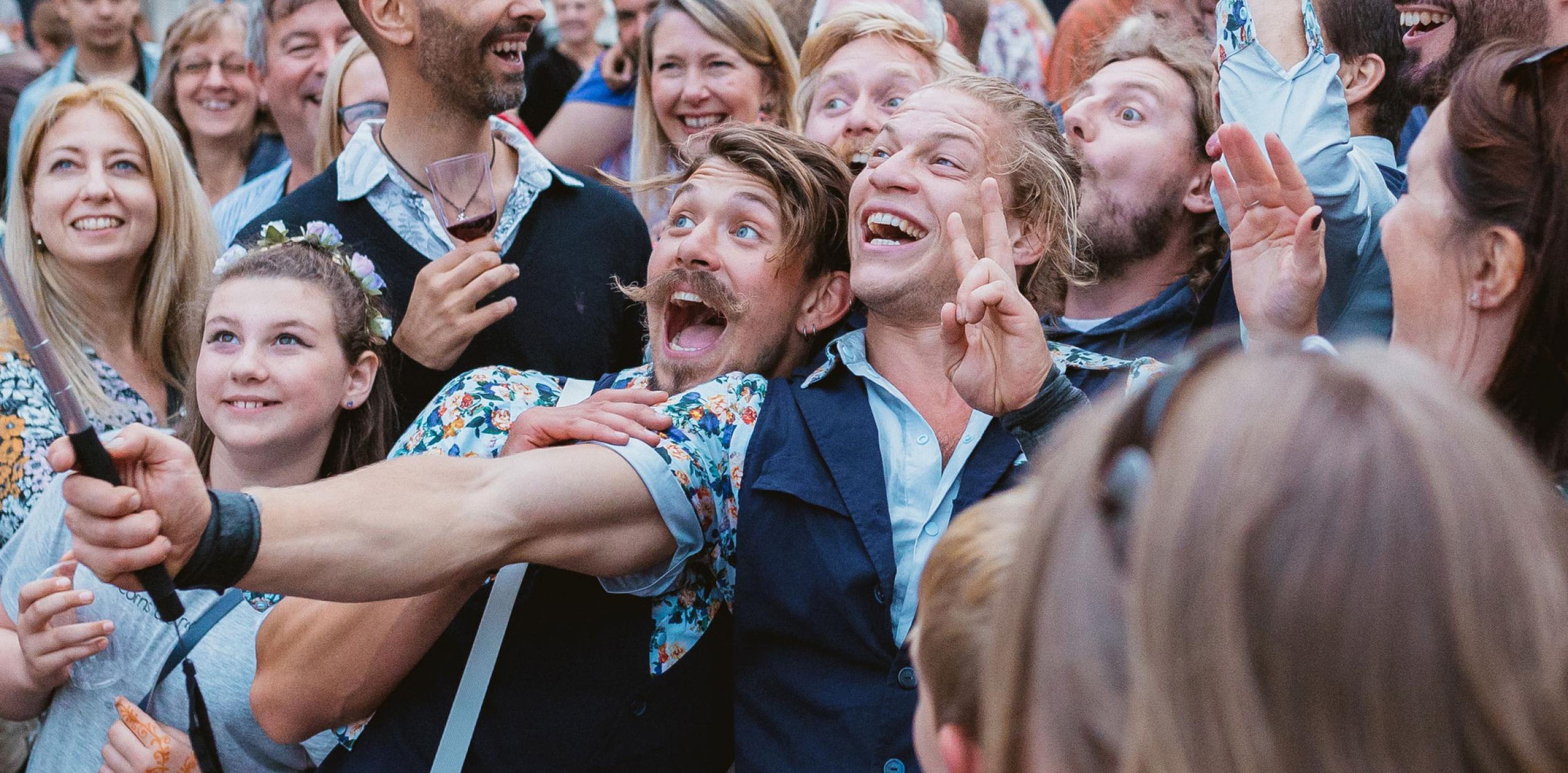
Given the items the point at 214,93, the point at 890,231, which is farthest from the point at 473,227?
the point at 214,93

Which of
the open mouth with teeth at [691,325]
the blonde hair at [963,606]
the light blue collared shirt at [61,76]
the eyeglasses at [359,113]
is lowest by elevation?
the light blue collared shirt at [61,76]

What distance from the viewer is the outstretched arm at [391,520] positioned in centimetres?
178

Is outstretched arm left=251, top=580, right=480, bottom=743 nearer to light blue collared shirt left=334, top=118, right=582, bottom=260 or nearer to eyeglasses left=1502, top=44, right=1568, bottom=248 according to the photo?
light blue collared shirt left=334, top=118, right=582, bottom=260

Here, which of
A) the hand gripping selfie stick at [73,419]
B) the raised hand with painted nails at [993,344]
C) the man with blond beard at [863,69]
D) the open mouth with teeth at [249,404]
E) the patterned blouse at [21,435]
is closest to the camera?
the hand gripping selfie stick at [73,419]

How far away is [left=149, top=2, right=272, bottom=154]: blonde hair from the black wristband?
12.4ft

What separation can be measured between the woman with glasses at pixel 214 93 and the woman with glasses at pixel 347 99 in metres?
0.88

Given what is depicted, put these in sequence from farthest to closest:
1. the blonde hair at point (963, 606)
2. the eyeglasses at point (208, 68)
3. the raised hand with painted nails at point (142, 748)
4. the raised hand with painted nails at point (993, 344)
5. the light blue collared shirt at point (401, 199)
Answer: the eyeglasses at point (208, 68)
the light blue collared shirt at point (401, 199)
the raised hand with painted nails at point (142, 748)
the raised hand with painted nails at point (993, 344)
the blonde hair at point (963, 606)

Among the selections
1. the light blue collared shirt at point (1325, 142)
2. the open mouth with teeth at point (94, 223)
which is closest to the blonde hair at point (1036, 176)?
the light blue collared shirt at point (1325, 142)

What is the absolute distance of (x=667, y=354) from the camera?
3051mm

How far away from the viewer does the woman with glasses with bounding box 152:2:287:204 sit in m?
5.23

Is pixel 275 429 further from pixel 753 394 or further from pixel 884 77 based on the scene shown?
pixel 884 77

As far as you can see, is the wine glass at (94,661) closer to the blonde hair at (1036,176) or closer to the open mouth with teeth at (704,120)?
the blonde hair at (1036,176)

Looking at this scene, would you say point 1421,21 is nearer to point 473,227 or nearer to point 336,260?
Result: point 473,227

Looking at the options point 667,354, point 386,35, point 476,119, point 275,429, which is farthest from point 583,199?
point 275,429
